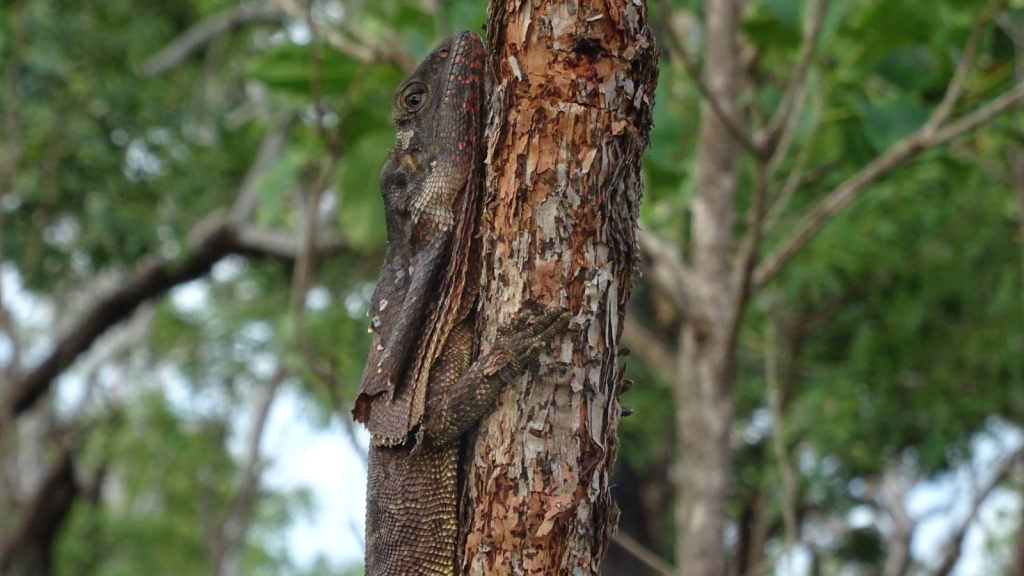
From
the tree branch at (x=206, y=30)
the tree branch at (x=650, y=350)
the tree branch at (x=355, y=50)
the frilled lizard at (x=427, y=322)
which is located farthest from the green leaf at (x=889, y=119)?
the tree branch at (x=206, y=30)

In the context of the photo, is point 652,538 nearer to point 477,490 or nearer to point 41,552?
point 41,552

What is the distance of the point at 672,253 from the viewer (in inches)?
186

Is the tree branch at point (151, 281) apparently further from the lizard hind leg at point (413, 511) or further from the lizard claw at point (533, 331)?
the lizard claw at point (533, 331)

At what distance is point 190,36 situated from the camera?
401 inches

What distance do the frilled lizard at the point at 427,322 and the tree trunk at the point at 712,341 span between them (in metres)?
1.72

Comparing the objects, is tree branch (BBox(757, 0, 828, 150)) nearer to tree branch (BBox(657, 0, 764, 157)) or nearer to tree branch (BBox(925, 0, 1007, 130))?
tree branch (BBox(657, 0, 764, 157))

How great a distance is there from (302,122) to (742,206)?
11.8 feet

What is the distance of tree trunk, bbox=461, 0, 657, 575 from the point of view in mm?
1985

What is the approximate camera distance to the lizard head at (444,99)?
103 inches

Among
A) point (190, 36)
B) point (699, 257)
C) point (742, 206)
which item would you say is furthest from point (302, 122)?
point (699, 257)

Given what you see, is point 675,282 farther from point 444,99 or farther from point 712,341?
point 444,99

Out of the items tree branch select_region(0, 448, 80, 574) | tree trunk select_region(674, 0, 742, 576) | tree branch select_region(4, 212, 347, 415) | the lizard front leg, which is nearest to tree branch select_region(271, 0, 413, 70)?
tree trunk select_region(674, 0, 742, 576)

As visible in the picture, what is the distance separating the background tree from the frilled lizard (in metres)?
1.29

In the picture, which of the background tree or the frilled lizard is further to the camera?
the background tree
